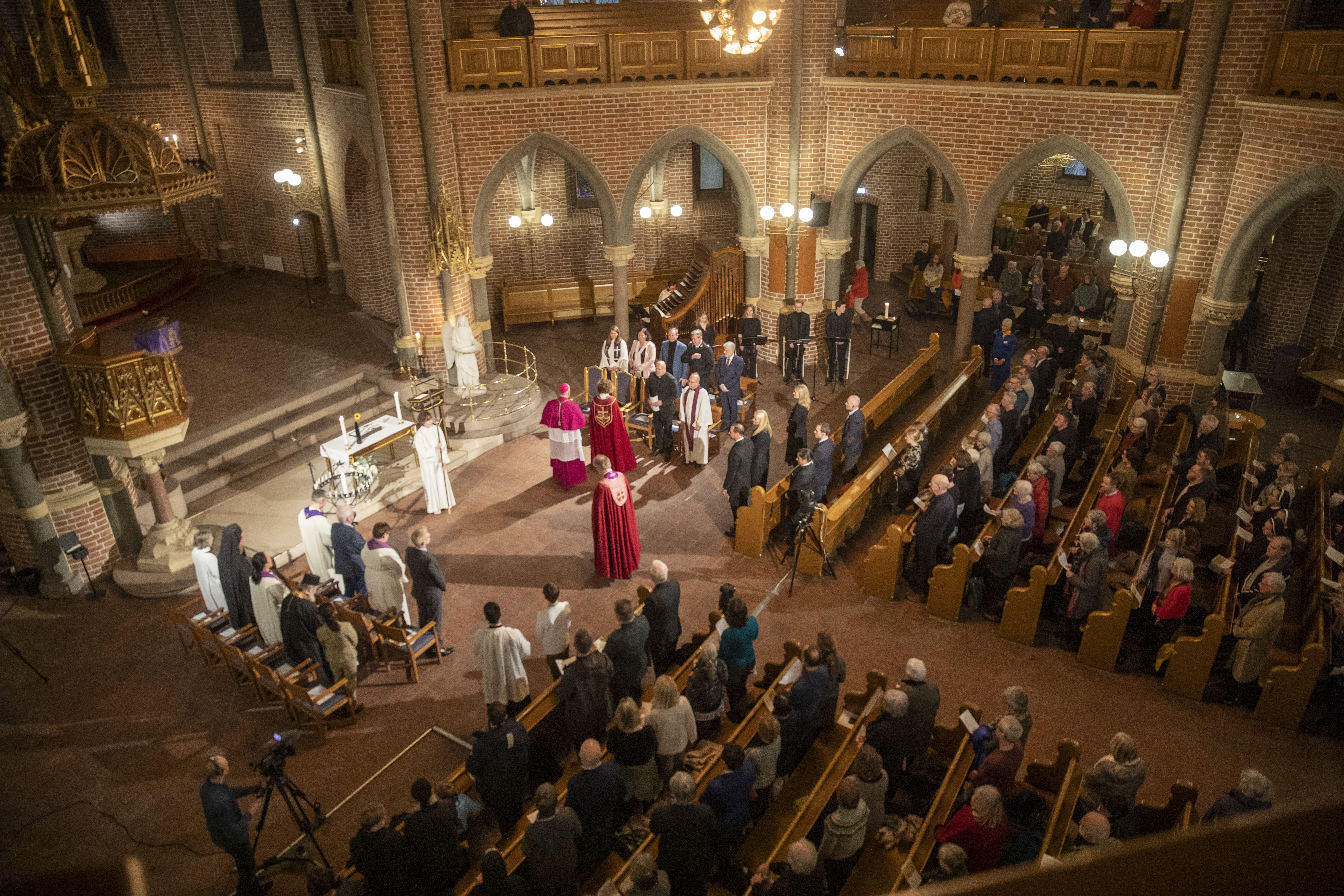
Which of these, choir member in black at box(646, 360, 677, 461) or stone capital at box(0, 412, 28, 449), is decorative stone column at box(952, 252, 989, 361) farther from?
stone capital at box(0, 412, 28, 449)

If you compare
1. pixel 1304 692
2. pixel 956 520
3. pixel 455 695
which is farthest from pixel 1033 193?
pixel 455 695

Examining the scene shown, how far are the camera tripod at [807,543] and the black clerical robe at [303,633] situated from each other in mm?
5291

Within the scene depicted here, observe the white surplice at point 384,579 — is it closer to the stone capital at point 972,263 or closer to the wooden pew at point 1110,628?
the wooden pew at point 1110,628

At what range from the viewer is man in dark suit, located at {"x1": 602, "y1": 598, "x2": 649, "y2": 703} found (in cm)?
846

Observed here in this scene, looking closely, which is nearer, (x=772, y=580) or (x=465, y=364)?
(x=772, y=580)

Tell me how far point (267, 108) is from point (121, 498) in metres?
11.3

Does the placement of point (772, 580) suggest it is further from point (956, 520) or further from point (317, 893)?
point (317, 893)

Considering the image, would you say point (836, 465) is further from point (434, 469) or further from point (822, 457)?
point (434, 469)

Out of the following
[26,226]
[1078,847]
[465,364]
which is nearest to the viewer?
[1078,847]

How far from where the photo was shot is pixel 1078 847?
6.51 metres

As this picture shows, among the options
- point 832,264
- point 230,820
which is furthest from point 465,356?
point 230,820

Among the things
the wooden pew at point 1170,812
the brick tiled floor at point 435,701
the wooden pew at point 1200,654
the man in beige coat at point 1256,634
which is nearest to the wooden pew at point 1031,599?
the brick tiled floor at point 435,701

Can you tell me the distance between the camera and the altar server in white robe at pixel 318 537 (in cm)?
1049

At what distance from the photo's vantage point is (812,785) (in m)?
7.72
